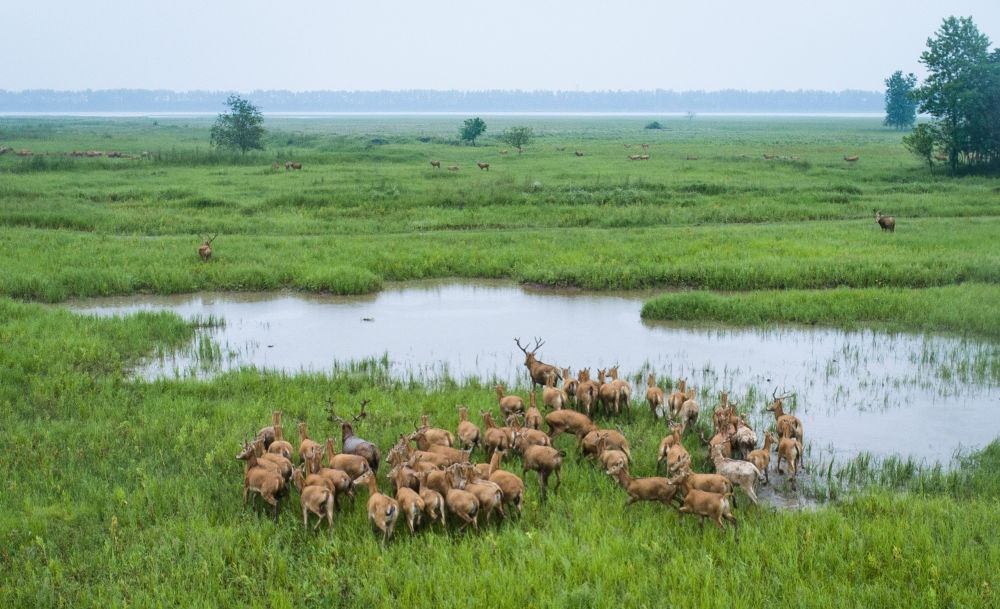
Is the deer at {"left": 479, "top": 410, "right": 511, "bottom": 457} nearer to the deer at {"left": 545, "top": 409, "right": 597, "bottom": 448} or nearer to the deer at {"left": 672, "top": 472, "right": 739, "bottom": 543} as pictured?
the deer at {"left": 545, "top": 409, "right": 597, "bottom": 448}

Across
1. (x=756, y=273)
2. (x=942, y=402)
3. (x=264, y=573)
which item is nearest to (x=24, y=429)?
(x=264, y=573)

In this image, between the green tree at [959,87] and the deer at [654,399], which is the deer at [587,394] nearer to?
the deer at [654,399]

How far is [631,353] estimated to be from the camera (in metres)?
14.5

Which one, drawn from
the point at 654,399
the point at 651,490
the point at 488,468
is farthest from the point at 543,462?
the point at 654,399

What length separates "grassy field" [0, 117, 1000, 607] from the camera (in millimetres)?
6449

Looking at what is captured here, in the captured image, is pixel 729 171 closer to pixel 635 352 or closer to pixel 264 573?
pixel 635 352

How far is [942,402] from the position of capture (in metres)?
11.7

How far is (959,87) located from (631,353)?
3508cm

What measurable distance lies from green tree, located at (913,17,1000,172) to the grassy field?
16.4ft

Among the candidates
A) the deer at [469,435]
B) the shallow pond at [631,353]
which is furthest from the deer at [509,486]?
the shallow pond at [631,353]

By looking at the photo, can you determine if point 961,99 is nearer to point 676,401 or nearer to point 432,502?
point 676,401

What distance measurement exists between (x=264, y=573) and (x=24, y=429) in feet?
17.0

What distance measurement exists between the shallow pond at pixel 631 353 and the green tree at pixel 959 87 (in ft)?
98.9

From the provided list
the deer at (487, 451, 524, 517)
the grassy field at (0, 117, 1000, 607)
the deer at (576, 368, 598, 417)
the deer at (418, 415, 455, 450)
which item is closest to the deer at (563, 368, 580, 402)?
the deer at (576, 368, 598, 417)
